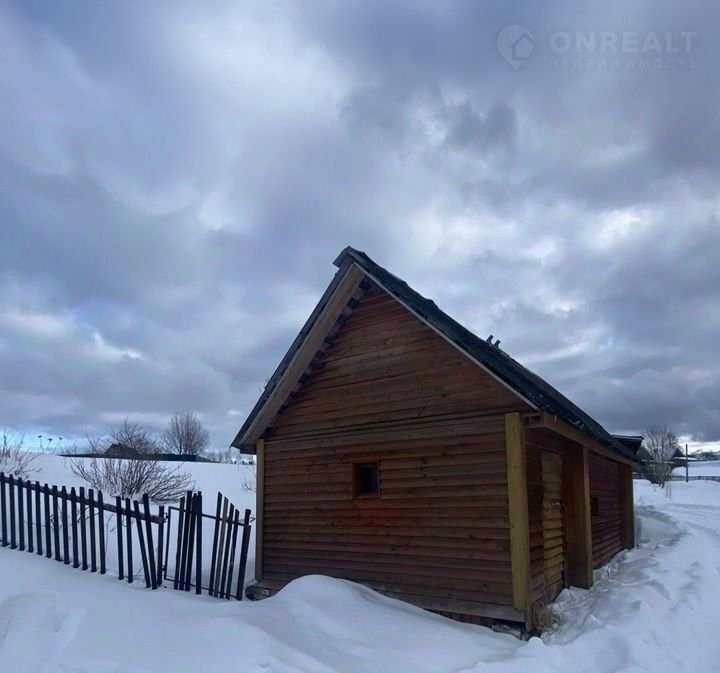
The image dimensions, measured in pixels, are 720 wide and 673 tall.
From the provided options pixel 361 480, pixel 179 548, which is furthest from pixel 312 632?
pixel 361 480

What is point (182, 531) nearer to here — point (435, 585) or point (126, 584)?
point (126, 584)

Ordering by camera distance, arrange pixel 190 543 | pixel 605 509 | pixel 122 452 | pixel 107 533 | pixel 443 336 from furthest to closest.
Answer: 1. pixel 122 452
2. pixel 605 509
3. pixel 190 543
4. pixel 107 533
5. pixel 443 336

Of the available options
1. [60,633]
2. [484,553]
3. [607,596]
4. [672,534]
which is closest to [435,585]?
[484,553]

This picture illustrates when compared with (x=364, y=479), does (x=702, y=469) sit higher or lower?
lower

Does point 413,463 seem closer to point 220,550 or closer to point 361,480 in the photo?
point 361,480

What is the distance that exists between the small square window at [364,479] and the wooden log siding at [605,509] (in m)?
5.31

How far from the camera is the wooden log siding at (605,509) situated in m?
13.8

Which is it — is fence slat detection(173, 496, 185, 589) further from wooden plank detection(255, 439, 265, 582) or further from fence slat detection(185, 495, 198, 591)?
wooden plank detection(255, 439, 265, 582)

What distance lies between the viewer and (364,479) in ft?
35.6

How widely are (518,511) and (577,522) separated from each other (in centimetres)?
313

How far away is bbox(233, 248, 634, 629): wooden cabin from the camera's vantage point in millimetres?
8773

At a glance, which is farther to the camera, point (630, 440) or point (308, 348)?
point (630, 440)

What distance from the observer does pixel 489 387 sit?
912 centimetres

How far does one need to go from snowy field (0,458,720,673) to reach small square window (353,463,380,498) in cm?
155
